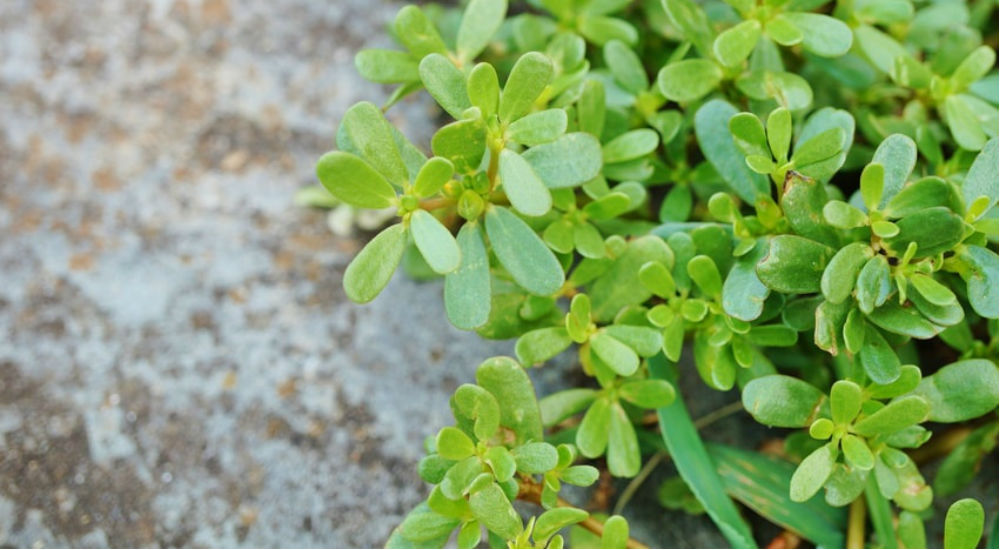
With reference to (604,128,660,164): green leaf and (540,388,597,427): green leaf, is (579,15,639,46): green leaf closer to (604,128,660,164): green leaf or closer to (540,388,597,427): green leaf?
(604,128,660,164): green leaf

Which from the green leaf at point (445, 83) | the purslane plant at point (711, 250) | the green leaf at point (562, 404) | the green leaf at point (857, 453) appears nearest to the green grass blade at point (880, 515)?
the purslane plant at point (711, 250)

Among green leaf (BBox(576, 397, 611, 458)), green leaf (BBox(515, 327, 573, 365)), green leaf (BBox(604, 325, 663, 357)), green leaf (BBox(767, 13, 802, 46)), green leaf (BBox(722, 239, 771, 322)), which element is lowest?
green leaf (BBox(576, 397, 611, 458))

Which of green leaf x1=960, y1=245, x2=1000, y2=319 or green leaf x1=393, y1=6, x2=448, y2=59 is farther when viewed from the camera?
green leaf x1=393, y1=6, x2=448, y2=59

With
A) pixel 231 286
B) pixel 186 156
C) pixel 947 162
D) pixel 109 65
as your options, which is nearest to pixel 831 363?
pixel 947 162

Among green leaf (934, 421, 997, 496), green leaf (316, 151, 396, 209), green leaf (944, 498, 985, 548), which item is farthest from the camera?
green leaf (934, 421, 997, 496)

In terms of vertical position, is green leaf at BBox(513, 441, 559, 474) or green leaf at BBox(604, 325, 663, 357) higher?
green leaf at BBox(604, 325, 663, 357)

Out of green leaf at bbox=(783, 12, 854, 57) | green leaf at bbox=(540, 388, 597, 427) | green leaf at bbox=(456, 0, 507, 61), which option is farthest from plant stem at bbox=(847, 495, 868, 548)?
green leaf at bbox=(456, 0, 507, 61)

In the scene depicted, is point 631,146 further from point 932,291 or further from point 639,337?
point 932,291

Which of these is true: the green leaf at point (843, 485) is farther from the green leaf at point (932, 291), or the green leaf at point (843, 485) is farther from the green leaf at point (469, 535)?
the green leaf at point (469, 535)
